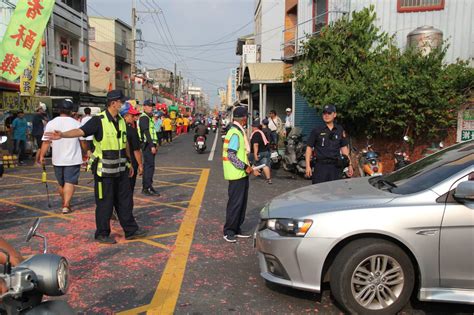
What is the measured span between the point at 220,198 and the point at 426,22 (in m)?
8.13

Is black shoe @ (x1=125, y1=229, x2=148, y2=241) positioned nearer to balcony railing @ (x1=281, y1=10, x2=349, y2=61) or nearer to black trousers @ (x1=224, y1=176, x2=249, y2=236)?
black trousers @ (x1=224, y1=176, x2=249, y2=236)

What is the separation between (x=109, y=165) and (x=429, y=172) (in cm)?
363

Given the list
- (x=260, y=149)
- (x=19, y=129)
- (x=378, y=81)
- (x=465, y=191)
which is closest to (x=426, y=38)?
(x=378, y=81)

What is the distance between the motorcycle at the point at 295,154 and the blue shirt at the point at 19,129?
27.5ft

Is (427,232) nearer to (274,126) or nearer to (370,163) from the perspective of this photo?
(370,163)

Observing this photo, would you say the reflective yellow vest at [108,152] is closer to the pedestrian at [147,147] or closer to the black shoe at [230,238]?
the black shoe at [230,238]

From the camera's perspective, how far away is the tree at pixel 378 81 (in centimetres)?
942

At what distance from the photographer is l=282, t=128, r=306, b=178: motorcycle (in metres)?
10.6

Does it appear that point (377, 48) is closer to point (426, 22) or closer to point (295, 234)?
point (426, 22)

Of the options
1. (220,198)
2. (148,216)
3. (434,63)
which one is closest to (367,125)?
(434,63)

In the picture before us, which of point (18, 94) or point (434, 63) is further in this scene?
point (18, 94)

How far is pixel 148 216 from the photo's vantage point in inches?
268

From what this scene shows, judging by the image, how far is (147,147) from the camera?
8.41m

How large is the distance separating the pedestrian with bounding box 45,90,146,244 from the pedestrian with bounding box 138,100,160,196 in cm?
283
